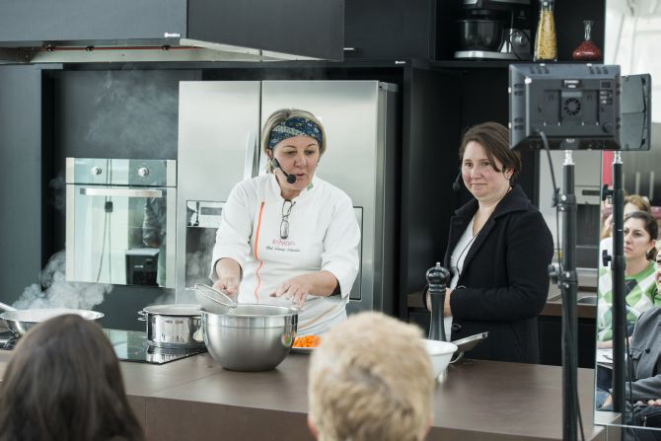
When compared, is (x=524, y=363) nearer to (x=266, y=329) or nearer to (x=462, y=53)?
(x=266, y=329)

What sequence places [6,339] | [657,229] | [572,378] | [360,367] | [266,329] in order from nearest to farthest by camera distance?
[360,367]
[572,378]
[657,229]
[266,329]
[6,339]

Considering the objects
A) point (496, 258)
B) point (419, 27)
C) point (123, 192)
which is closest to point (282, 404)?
point (496, 258)

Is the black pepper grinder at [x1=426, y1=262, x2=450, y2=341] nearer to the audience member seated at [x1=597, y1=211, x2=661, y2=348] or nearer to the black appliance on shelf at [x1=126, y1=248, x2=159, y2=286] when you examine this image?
the audience member seated at [x1=597, y1=211, x2=661, y2=348]

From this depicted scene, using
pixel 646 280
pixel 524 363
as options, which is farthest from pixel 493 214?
pixel 646 280

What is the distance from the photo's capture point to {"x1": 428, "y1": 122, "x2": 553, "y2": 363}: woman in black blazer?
10.5ft

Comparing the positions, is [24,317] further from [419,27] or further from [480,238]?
[419,27]

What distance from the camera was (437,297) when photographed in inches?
115

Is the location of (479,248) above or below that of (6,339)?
above

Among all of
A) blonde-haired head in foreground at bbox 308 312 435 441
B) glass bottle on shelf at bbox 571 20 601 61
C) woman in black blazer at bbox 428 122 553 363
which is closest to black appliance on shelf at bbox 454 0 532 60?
glass bottle on shelf at bbox 571 20 601 61

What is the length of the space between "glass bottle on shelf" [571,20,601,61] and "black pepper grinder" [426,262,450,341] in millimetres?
2095

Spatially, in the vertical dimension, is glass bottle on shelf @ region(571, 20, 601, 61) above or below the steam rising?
above

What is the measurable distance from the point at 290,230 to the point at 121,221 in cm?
187

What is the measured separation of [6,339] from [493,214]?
1.58 m

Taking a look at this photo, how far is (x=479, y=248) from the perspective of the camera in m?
3.35
